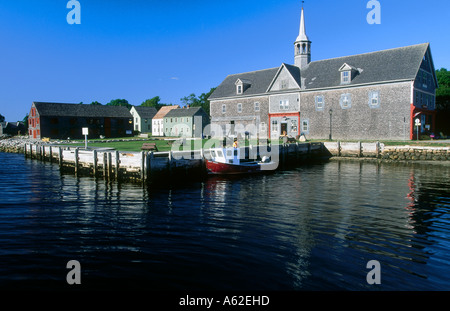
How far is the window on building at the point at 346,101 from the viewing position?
4284 centimetres

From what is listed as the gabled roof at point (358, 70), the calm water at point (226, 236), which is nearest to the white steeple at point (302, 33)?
the gabled roof at point (358, 70)

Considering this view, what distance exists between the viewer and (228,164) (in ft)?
84.0

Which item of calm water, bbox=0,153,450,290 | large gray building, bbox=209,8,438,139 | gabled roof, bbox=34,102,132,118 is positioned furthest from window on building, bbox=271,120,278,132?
gabled roof, bbox=34,102,132,118

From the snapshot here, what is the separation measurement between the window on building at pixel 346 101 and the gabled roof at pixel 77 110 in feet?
175

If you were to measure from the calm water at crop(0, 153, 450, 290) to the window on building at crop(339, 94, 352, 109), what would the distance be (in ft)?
78.1

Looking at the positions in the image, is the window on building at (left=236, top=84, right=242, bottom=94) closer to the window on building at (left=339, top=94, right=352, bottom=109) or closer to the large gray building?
the large gray building

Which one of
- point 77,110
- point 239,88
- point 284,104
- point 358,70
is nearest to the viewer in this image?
point 358,70

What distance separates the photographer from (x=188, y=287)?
7895mm

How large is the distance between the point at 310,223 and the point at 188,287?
6602mm

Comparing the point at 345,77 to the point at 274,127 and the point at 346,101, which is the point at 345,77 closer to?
the point at 346,101

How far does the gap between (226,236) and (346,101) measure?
37.1 metres

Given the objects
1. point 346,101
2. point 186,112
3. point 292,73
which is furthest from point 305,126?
point 186,112

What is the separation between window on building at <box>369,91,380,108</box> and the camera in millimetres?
40344
